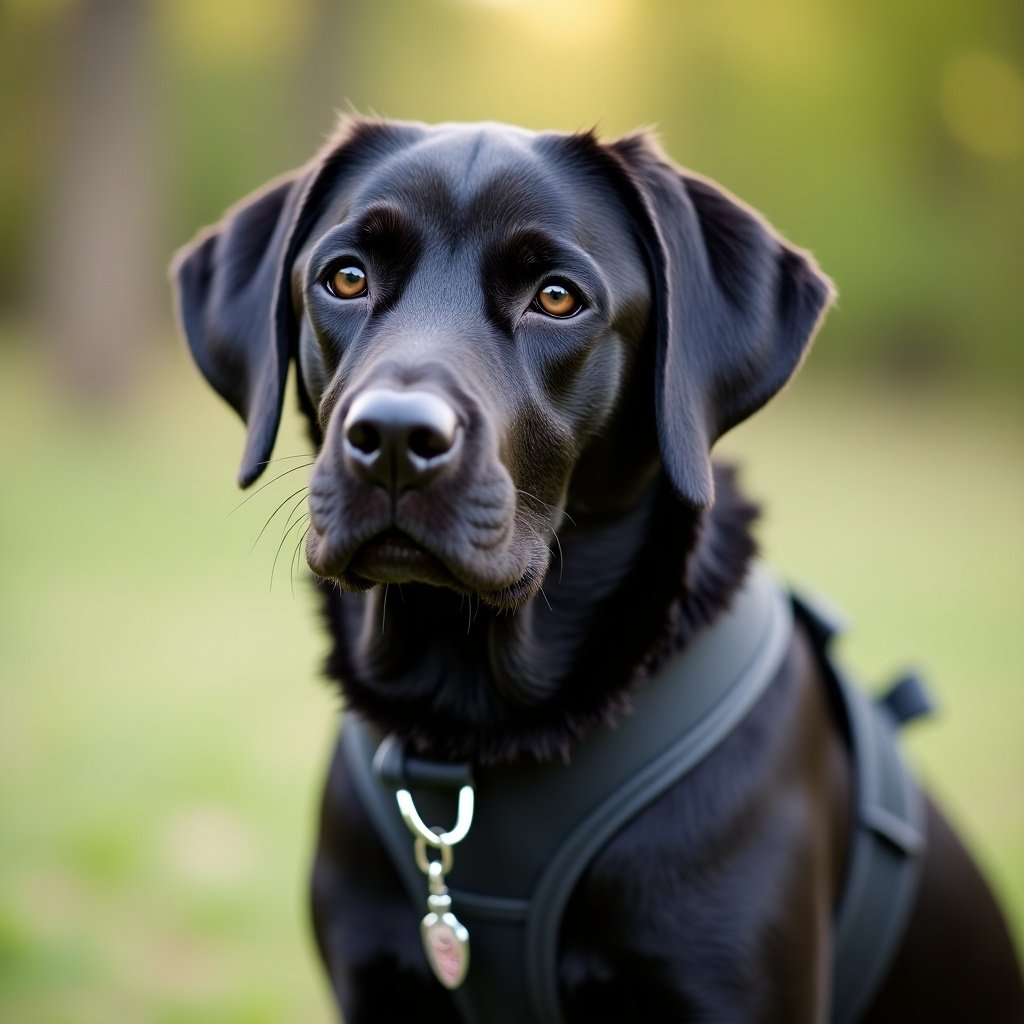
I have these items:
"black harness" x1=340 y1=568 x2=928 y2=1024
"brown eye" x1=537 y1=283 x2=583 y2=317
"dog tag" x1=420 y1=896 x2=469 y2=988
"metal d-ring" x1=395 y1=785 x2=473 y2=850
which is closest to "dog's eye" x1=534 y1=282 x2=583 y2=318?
"brown eye" x1=537 y1=283 x2=583 y2=317

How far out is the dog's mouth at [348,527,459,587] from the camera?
202 cm

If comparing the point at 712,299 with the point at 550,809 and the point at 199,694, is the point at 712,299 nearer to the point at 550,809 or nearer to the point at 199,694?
the point at 550,809

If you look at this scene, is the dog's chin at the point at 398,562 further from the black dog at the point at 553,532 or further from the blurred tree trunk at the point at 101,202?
the blurred tree trunk at the point at 101,202

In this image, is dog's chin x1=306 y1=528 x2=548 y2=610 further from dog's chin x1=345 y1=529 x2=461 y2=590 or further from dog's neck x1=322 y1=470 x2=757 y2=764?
dog's neck x1=322 y1=470 x2=757 y2=764

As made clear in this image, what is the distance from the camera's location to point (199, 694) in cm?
604

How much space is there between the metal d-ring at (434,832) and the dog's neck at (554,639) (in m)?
0.09

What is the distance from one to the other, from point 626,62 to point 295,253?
72.9ft

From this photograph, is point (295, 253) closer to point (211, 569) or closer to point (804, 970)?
point (804, 970)

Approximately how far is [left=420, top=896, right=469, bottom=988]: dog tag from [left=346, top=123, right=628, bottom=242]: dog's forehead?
1242 millimetres

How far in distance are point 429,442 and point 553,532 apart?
0.46 meters

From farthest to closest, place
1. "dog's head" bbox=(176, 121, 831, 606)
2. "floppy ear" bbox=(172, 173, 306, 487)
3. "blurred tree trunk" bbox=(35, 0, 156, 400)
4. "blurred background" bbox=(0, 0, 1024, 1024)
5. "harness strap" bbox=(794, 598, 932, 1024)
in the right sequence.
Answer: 1. "blurred tree trunk" bbox=(35, 0, 156, 400)
2. "blurred background" bbox=(0, 0, 1024, 1024)
3. "harness strap" bbox=(794, 598, 932, 1024)
4. "floppy ear" bbox=(172, 173, 306, 487)
5. "dog's head" bbox=(176, 121, 831, 606)

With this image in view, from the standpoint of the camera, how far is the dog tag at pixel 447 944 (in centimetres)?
226

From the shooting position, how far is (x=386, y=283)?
2.29m

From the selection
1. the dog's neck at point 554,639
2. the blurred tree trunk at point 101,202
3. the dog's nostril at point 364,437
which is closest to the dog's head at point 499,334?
the dog's nostril at point 364,437
